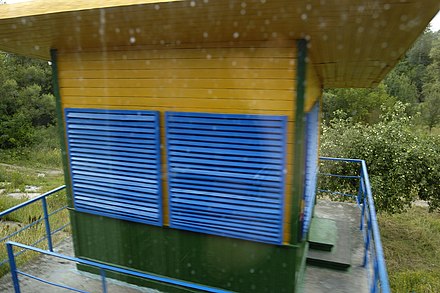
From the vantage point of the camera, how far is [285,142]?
3.34m

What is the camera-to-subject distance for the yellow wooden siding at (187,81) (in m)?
3.30

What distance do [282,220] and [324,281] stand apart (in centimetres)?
168

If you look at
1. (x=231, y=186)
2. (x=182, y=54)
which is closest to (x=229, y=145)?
(x=231, y=186)

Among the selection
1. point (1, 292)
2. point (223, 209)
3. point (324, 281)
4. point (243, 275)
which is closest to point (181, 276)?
point (243, 275)

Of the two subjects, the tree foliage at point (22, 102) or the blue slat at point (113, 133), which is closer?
the blue slat at point (113, 133)

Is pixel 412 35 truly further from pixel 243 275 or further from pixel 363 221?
pixel 363 221

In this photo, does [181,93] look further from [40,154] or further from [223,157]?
[40,154]

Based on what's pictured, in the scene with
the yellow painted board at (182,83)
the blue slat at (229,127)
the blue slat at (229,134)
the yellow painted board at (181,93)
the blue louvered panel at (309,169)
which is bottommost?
the blue louvered panel at (309,169)

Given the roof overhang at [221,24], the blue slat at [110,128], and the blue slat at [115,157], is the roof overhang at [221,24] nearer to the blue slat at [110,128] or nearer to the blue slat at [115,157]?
the blue slat at [110,128]

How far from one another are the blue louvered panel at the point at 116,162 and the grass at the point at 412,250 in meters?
9.14

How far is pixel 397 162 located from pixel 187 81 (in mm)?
10469

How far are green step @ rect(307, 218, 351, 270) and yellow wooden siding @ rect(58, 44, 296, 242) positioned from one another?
5.52 ft

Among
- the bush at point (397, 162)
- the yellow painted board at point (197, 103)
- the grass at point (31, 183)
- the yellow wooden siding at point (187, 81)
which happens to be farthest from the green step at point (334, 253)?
the bush at point (397, 162)

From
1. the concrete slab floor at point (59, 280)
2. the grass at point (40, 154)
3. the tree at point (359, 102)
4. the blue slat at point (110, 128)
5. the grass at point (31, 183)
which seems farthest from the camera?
the tree at point (359, 102)
